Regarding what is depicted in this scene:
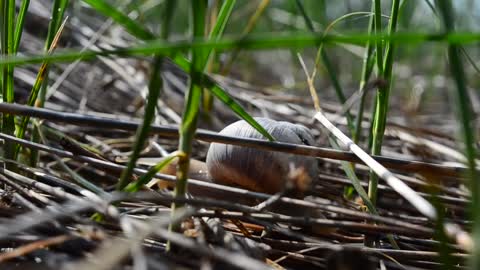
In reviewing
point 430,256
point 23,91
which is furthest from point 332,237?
point 23,91

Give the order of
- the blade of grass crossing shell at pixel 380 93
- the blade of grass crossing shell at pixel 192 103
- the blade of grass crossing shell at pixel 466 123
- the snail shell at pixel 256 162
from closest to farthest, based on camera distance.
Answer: the blade of grass crossing shell at pixel 466 123, the blade of grass crossing shell at pixel 192 103, the blade of grass crossing shell at pixel 380 93, the snail shell at pixel 256 162

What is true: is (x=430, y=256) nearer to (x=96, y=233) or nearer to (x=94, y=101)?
(x=96, y=233)

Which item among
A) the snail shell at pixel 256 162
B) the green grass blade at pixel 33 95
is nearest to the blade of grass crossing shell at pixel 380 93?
the snail shell at pixel 256 162

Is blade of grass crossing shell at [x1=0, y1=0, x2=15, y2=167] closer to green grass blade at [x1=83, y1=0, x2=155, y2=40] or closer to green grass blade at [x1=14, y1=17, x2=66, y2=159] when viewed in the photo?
green grass blade at [x1=14, y1=17, x2=66, y2=159]

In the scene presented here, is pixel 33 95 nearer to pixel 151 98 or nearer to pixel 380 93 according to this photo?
pixel 151 98

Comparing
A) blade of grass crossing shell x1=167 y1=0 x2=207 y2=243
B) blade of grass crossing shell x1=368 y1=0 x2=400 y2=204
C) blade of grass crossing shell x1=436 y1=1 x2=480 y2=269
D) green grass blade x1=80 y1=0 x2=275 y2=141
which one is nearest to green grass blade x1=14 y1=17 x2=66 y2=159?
green grass blade x1=80 y1=0 x2=275 y2=141

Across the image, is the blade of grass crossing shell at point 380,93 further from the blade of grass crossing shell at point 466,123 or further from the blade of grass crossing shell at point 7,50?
the blade of grass crossing shell at point 7,50
